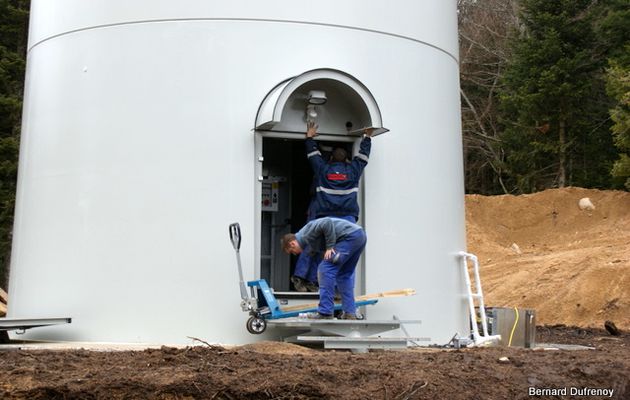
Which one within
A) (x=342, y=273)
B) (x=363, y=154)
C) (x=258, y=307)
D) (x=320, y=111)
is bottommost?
(x=258, y=307)

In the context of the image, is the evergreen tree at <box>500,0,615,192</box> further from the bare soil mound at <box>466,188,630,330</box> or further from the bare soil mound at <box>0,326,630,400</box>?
the bare soil mound at <box>0,326,630,400</box>

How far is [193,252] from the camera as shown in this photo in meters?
9.93

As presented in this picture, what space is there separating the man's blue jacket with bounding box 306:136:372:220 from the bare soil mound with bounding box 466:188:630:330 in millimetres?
9918

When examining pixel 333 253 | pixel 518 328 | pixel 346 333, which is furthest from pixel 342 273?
pixel 518 328

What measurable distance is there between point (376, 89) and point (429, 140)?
3.02 feet

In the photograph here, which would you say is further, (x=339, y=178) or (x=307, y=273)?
(x=307, y=273)

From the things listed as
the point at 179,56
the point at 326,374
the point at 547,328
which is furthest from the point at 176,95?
the point at 547,328

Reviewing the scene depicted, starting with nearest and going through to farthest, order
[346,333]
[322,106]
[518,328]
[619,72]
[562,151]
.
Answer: [346,333], [322,106], [518,328], [619,72], [562,151]

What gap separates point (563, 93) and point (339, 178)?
20.5 metres

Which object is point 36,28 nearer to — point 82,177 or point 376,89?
point 82,177

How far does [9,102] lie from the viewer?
22.7 m

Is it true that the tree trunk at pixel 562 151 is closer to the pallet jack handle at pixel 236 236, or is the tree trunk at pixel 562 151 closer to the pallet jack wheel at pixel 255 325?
the pallet jack handle at pixel 236 236

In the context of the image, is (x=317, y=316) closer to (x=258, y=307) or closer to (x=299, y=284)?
(x=258, y=307)

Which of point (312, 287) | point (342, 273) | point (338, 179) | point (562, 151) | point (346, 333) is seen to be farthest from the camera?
point (562, 151)
